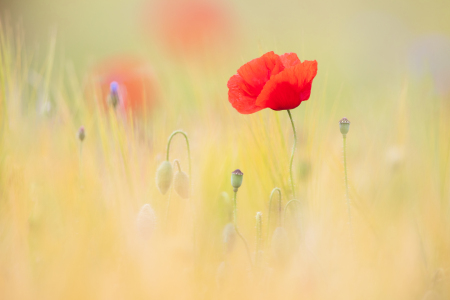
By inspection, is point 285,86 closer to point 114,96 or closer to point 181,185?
point 181,185

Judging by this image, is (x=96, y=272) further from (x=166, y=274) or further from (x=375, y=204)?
(x=375, y=204)

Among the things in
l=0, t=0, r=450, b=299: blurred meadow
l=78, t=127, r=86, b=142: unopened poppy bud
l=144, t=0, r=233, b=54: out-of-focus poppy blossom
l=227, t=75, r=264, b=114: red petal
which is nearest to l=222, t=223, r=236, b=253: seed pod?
l=0, t=0, r=450, b=299: blurred meadow

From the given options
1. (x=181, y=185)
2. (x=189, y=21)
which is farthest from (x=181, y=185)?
(x=189, y=21)

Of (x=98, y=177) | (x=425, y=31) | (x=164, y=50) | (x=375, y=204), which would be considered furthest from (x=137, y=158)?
(x=164, y=50)

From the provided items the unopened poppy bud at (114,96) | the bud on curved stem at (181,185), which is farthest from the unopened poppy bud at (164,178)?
the unopened poppy bud at (114,96)

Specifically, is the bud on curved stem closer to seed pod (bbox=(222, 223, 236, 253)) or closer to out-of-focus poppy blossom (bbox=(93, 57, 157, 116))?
seed pod (bbox=(222, 223, 236, 253))

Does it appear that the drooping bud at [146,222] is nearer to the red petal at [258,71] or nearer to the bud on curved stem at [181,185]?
the bud on curved stem at [181,185]

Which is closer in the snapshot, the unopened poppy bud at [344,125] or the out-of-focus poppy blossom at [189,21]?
the unopened poppy bud at [344,125]
